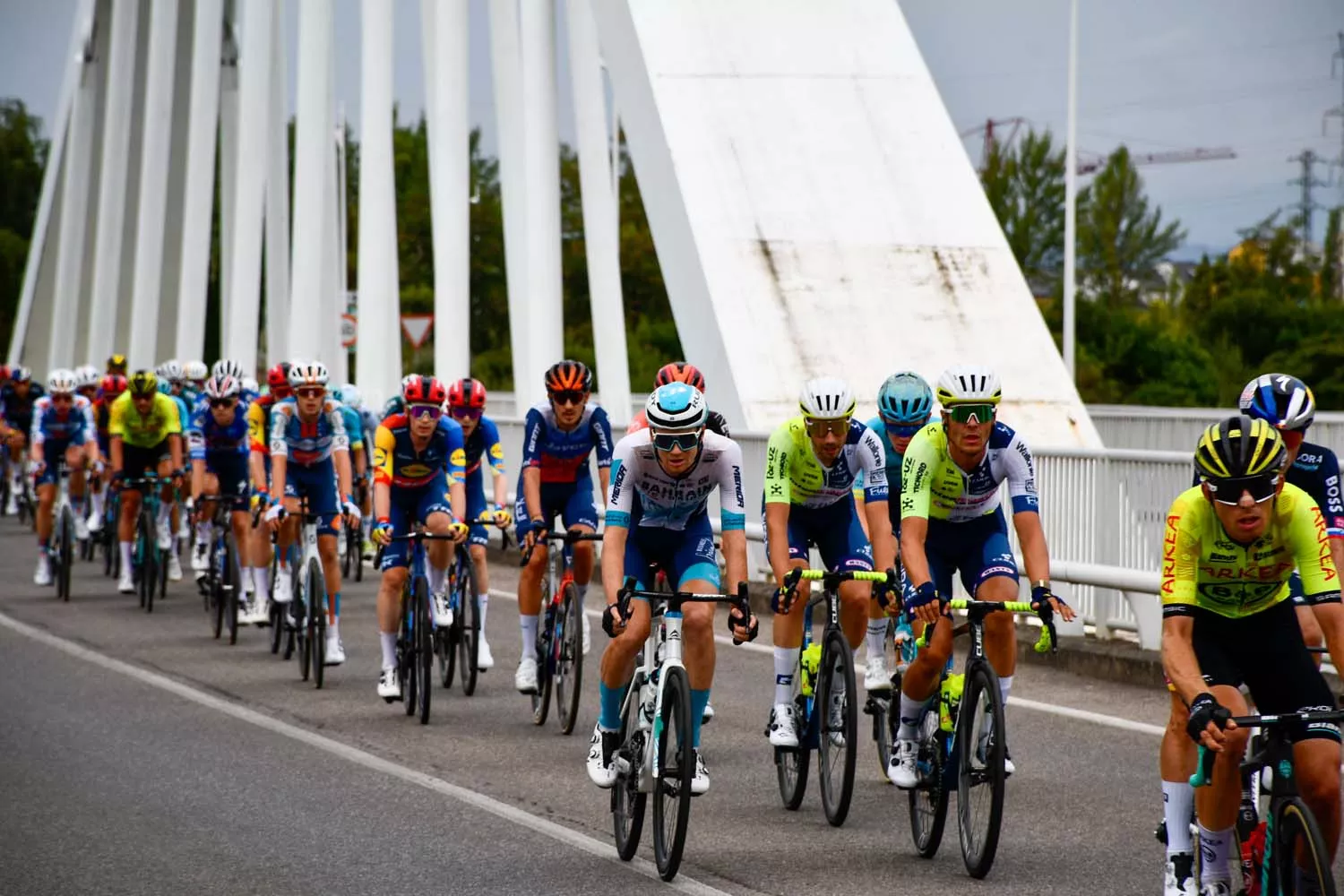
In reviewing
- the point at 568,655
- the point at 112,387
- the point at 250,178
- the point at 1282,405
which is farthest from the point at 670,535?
the point at 250,178

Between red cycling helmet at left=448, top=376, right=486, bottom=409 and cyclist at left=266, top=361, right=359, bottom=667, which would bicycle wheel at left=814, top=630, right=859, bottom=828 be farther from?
cyclist at left=266, top=361, right=359, bottom=667

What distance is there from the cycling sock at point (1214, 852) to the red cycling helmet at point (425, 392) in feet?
21.3

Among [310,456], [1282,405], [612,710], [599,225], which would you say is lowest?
[612,710]

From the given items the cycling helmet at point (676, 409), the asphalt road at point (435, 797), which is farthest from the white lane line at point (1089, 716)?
the cycling helmet at point (676, 409)

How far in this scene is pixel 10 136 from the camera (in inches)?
4616

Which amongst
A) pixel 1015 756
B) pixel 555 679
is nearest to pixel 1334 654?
pixel 1015 756

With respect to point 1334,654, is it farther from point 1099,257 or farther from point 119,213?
point 1099,257

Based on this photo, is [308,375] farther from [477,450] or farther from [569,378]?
[569,378]

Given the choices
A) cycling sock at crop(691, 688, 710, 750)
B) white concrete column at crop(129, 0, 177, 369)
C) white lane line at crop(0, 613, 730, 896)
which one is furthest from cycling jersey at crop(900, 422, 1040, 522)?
white concrete column at crop(129, 0, 177, 369)

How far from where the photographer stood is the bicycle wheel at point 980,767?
23.3 feet

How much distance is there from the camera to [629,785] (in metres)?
7.64

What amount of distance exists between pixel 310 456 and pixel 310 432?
0.16 meters

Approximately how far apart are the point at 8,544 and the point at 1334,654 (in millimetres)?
21088

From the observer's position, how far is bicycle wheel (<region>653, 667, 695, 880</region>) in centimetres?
710
